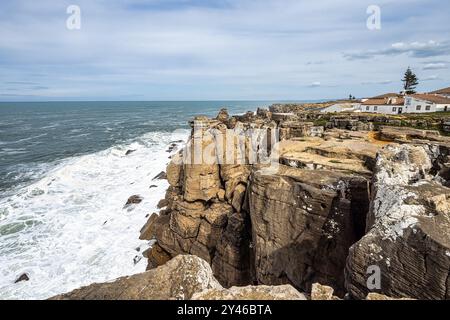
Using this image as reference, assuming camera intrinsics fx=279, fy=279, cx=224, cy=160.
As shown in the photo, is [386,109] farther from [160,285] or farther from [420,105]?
[160,285]

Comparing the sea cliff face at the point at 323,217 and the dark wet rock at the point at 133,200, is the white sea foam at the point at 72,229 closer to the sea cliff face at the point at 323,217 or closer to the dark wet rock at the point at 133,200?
the dark wet rock at the point at 133,200

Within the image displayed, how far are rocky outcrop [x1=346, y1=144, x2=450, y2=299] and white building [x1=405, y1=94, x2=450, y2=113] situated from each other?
65.6 metres

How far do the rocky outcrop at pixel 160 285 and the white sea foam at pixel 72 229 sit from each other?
15266mm

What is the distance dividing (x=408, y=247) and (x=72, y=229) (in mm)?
27224

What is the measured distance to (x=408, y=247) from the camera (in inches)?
251

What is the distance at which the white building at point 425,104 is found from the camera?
2373 inches

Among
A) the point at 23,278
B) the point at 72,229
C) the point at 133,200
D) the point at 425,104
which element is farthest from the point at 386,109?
the point at 23,278

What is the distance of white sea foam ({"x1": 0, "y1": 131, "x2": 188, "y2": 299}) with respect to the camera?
19.9 meters
